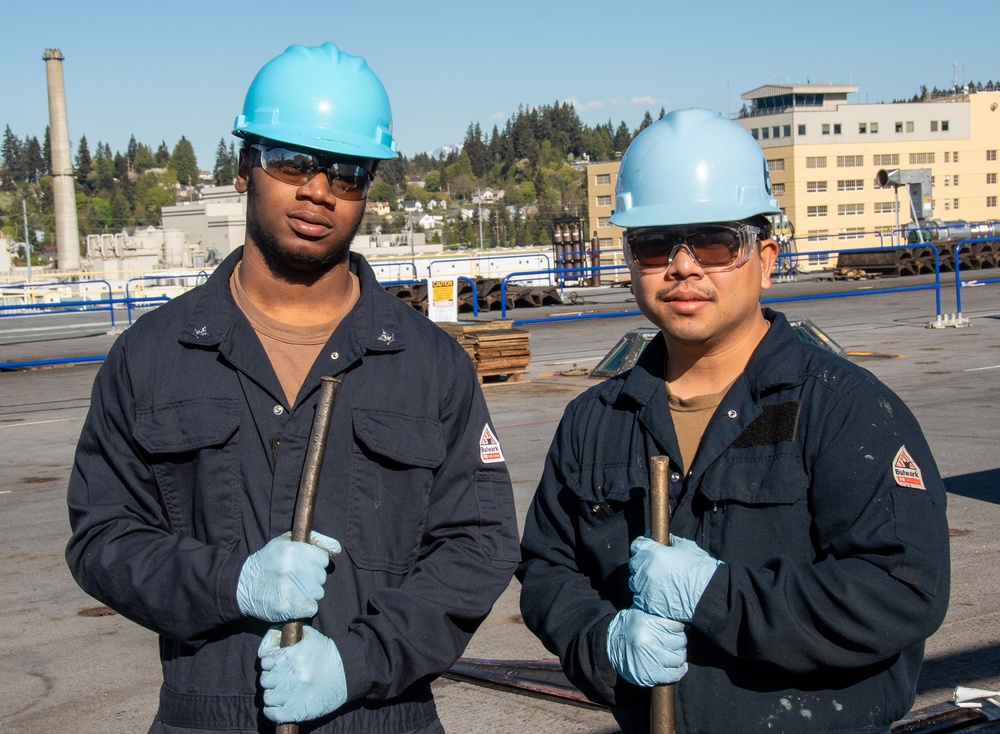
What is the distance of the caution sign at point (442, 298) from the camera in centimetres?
1772

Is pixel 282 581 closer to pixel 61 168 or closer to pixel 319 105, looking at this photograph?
pixel 319 105

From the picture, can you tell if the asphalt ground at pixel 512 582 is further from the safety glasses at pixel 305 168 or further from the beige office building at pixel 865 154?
the beige office building at pixel 865 154

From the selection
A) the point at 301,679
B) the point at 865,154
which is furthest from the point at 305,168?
the point at 865,154

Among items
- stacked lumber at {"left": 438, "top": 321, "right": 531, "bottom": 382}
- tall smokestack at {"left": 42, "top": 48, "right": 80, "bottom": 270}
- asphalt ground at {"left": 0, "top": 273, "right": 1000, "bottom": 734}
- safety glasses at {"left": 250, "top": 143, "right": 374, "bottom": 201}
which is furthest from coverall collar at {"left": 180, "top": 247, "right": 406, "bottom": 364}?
tall smokestack at {"left": 42, "top": 48, "right": 80, "bottom": 270}

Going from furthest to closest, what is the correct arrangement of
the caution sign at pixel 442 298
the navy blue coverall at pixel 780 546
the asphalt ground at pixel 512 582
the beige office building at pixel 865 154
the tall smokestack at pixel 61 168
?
the beige office building at pixel 865 154 < the tall smokestack at pixel 61 168 < the caution sign at pixel 442 298 < the asphalt ground at pixel 512 582 < the navy blue coverall at pixel 780 546

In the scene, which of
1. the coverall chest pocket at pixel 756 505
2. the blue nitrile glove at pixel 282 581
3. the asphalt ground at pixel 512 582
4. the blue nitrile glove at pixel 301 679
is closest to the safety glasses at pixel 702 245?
the coverall chest pocket at pixel 756 505

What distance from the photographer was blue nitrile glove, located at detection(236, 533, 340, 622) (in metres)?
2.43

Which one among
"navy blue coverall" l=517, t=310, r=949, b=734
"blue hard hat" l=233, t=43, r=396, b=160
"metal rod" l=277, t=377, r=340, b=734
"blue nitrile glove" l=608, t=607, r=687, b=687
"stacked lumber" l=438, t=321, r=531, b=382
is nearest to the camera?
"navy blue coverall" l=517, t=310, r=949, b=734

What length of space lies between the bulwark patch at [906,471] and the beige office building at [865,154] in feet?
297

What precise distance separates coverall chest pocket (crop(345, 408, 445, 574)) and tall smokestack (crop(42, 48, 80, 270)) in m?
90.9

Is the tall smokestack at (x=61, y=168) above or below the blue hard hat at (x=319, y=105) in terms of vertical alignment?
above

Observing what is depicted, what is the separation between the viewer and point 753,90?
101438 millimetres

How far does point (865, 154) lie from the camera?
93.9 metres

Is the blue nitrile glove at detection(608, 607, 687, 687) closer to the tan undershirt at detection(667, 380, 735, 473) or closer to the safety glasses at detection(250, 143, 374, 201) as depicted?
the tan undershirt at detection(667, 380, 735, 473)
